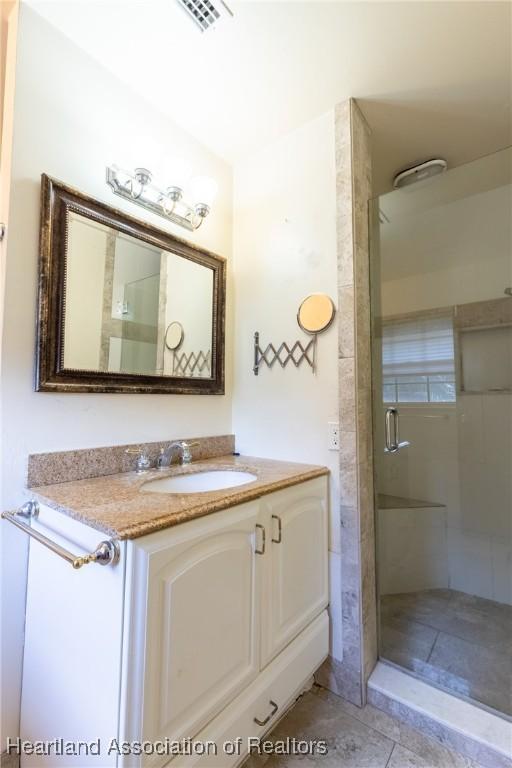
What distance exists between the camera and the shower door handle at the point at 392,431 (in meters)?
1.76

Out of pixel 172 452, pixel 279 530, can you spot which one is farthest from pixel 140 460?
pixel 279 530

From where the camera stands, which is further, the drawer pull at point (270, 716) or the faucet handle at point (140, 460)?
the faucet handle at point (140, 460)

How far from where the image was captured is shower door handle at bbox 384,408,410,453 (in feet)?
5.76

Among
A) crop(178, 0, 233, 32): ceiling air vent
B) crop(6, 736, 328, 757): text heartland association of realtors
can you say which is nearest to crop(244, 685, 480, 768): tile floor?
crop(6, 736, 328, 757): text heartland association of realtors

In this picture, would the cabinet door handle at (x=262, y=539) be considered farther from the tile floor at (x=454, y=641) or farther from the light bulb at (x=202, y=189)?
the light bulb at (x=202, y=189)

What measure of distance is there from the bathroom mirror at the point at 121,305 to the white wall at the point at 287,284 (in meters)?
0.18

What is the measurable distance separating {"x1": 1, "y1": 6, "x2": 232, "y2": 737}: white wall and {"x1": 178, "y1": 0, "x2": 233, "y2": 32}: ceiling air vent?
0.44 meters

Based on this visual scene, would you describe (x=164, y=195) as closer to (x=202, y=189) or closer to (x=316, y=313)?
(x=202, y=189)

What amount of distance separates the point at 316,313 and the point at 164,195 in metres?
0.86

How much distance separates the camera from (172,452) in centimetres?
152

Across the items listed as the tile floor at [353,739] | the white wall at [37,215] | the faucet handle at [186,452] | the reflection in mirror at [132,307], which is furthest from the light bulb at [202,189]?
the tile floor at [353,739]

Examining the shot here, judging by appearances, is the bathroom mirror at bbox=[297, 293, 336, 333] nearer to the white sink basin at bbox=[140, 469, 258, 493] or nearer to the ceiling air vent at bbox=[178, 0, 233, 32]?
the white sink basin at bbox=[140, 469, 258, 493]

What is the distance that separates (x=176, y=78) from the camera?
143cm

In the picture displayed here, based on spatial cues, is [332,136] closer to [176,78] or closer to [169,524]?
[176,78]
